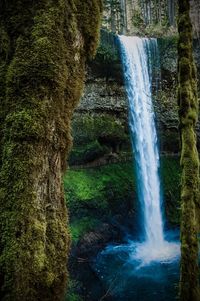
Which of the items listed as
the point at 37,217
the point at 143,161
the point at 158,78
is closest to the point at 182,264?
the point at 37,217

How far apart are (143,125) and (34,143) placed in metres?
17.5

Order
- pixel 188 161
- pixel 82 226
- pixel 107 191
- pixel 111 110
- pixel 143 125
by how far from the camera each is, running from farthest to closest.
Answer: pixel 111 110 → pixel 143 125 → pixel 107 191 → pixel 82 226 → pixel 188 161

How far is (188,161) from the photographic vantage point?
597 cm

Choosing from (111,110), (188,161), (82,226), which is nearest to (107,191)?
(82,226)

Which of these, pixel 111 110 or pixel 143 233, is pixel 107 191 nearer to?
pixel 143 233

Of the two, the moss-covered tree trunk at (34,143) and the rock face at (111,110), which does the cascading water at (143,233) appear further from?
the moss-covered tree trunk at (34,143)

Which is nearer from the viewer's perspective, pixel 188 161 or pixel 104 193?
pixel 188 161

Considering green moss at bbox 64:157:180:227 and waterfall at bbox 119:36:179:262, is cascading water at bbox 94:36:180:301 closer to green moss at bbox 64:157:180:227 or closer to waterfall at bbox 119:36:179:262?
waterfall at bbox 119:36:179:262

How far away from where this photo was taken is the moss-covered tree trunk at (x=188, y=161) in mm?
5152

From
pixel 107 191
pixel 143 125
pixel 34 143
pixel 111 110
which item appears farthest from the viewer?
pixel 111 110

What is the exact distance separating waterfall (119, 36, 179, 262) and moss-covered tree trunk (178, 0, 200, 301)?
38.8ft

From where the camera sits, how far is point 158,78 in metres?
20.7

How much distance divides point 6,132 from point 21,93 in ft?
0.91

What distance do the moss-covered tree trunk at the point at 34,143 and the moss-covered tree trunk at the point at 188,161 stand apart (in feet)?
10.3
